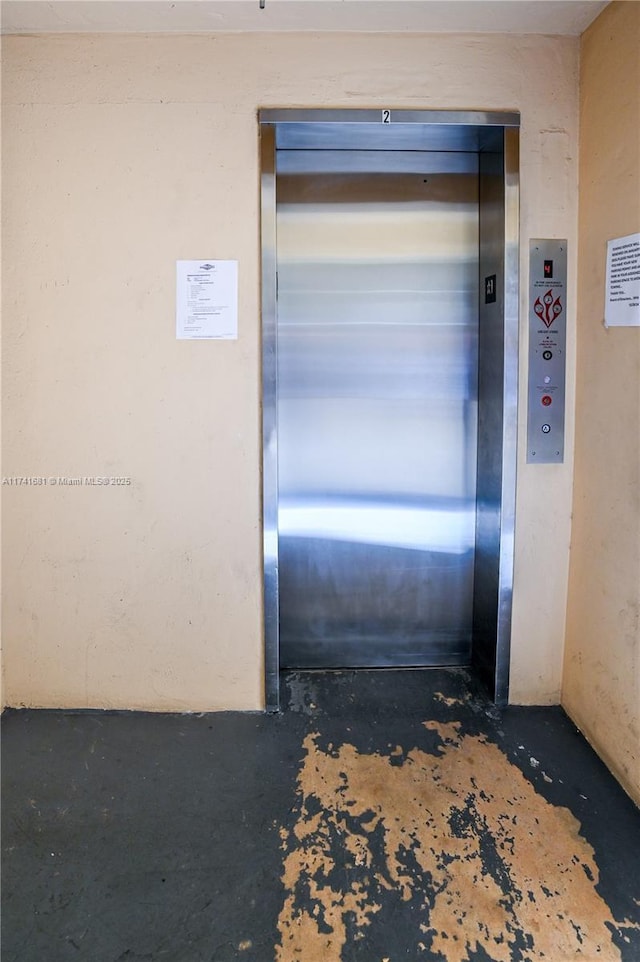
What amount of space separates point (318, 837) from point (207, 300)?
1.85m

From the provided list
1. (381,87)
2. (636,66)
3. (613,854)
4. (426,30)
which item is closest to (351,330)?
(381,87)

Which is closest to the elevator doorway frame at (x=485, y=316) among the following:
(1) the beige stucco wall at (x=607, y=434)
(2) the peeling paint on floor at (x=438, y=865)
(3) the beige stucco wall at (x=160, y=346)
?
(3) the beige stucco wall at (x=160, y=346)

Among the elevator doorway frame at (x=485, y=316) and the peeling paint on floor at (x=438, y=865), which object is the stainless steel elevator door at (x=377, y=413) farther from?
the peeling paint on floor at (x=438, y=865)

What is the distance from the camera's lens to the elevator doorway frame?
6.56 feet

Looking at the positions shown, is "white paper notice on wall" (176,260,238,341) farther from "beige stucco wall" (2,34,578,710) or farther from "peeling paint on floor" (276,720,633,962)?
"peeling paint on floor" (276,720,633,962)

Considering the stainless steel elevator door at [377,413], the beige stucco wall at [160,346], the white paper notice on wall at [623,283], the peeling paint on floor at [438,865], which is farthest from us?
the stainless steel elevator door at [377,413]

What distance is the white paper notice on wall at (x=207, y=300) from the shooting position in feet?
6.66

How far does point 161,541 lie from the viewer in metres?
2.15

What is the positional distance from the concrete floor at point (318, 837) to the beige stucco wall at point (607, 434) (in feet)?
0.66

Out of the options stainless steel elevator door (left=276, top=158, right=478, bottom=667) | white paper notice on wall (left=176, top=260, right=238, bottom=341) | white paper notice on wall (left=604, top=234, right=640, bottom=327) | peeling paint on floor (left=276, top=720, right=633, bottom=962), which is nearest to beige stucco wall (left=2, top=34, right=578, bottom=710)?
white paper notice on wall (left=176, top=260, right=238, bottom=341)

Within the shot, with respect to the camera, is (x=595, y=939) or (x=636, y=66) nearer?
(x=595, y=939)

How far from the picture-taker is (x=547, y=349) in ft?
6.88

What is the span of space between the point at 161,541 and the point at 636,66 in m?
2.31

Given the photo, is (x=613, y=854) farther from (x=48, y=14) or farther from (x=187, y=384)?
(x=48, y=14)
